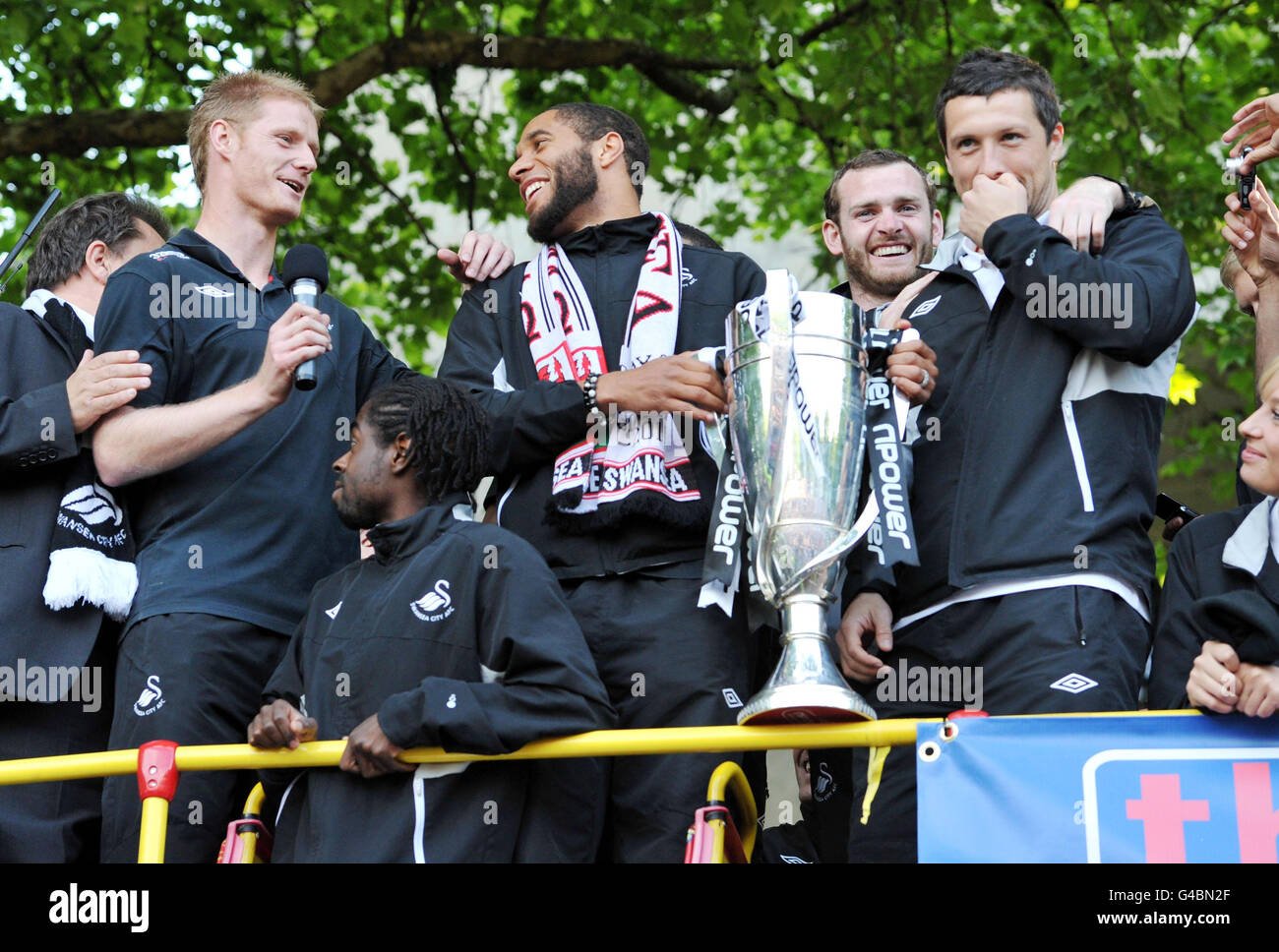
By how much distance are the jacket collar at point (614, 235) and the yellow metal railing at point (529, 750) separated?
1.59m

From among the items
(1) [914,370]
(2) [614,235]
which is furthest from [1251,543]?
(2) [614,235]

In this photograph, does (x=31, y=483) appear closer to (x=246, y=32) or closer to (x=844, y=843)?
(x=844, y=843)

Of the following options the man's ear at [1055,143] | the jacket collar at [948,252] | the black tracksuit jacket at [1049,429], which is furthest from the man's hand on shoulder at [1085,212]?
the jacket collar at [948,252]

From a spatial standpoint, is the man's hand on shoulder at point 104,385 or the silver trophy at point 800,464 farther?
the man's hand on shoulder at point 104,385

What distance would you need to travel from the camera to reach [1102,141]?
978 centimetres

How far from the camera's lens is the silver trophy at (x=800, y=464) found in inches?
158

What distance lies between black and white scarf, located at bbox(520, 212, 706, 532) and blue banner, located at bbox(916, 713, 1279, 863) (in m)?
1.18

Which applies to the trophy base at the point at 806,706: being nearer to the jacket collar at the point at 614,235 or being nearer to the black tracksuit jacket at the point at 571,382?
the black tracksuit jacket at the point at 571,382

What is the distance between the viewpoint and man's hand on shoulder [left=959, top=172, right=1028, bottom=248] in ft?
15.3

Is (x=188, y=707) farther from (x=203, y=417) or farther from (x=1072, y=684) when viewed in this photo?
(x=1072, y=684)

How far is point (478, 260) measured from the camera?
18.1ft

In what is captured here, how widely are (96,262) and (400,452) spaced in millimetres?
1559

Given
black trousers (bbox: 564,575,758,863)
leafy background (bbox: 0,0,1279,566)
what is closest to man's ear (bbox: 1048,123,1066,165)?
black trousers (bbox: 564,575,758,863)

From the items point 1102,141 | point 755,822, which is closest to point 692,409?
point 755,822
